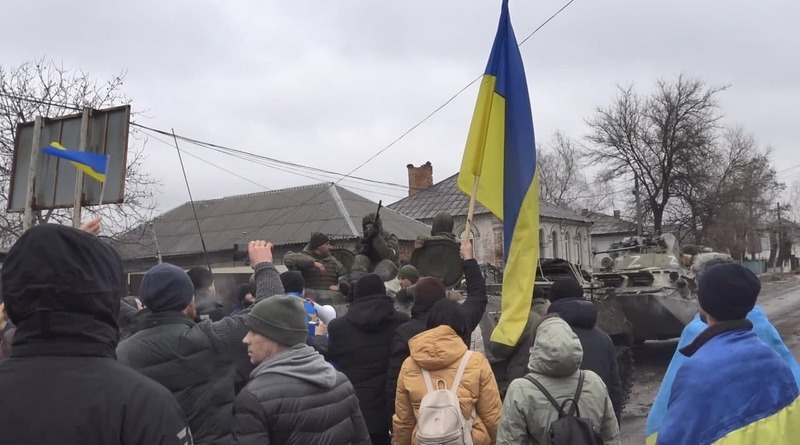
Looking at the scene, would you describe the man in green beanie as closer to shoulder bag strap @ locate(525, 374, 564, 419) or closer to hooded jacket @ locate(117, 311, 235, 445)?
hooded jacket @ locate(117, 311, 235, 445)

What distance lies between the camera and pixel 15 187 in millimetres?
6586

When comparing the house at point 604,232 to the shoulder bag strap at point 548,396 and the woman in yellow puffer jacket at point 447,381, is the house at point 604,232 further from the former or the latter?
the shoulder bag strap at point 548,396

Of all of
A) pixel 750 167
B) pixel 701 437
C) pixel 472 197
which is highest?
pixel 750 167

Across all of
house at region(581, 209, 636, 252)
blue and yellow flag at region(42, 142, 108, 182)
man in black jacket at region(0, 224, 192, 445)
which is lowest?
man in black jacket at region(0, 224, 192, 445)

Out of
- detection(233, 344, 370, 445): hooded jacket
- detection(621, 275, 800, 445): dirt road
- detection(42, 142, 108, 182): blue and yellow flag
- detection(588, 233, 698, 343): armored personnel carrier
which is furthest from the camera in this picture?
detection(588, 233, 698, 343): armored personnel carrier

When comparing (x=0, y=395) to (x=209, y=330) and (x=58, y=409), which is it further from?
(x=209, y=330)

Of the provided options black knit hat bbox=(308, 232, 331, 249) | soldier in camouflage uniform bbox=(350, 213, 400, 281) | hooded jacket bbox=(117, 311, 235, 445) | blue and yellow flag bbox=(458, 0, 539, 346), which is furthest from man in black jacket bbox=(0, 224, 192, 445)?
soldier in camouflage uniform bbox=(350, 213, 400, 281)

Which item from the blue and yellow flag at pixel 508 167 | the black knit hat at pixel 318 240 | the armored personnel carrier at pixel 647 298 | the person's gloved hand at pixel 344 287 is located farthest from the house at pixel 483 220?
the blue and yellow flag at pixel 508 167

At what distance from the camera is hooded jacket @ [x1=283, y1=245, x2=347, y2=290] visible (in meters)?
7.16

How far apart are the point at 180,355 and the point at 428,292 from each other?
6.83 feet

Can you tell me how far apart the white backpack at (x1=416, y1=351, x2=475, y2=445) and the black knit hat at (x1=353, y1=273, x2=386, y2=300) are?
1.07m

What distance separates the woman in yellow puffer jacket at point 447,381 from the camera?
3.96m

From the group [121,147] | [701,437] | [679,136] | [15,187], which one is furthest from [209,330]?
[679,136]

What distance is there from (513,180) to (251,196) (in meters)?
26.8
